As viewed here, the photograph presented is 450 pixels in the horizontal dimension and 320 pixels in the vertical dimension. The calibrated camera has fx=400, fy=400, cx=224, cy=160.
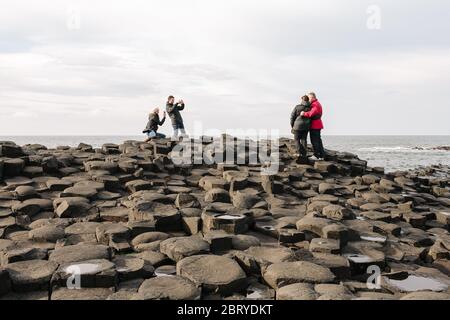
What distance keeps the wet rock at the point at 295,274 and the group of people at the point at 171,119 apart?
11060 mm

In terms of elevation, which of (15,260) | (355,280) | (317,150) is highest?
(317,150)

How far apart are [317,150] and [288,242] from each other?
7.36 meters

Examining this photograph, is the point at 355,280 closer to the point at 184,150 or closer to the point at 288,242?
the point at 288,242

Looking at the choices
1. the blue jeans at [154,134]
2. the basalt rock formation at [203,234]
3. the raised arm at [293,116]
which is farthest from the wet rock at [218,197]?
the blue jeans at [154,134]

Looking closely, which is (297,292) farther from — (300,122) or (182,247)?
(300,122)

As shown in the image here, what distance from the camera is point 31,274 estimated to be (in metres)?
4.21

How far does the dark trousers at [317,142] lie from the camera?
40.0 ft

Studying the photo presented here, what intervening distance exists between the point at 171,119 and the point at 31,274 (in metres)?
11.8

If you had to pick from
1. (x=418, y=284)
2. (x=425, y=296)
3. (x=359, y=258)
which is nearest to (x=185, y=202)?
(x=359, y=258)

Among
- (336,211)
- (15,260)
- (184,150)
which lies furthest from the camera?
(184,150)
